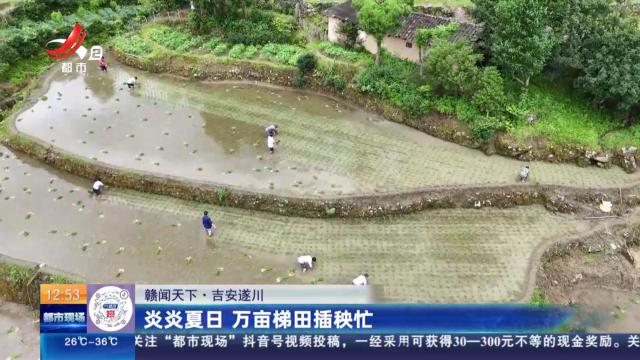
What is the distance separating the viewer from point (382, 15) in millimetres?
26406

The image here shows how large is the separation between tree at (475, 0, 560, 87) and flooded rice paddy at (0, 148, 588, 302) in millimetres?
7307

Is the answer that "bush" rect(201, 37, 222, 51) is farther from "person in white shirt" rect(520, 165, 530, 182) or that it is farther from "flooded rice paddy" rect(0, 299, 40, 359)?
"person in white shirt" rect(520, 165, 530, 182)

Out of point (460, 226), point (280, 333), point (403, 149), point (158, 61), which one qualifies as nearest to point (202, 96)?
point (158, 61)

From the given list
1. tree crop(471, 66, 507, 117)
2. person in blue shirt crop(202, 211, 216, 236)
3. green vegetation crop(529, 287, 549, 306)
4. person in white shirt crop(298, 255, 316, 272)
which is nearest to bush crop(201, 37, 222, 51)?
person in blue shirt crop(202, 211, 216, 236)

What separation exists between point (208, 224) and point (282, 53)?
14.9 metres

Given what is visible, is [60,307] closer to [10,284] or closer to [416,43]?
[10,284]

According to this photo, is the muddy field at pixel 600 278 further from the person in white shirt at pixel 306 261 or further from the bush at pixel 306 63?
the bush at pixel 306 63

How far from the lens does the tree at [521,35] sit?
23844 mm

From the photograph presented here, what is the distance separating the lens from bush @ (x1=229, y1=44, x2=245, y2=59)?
32.0 metres

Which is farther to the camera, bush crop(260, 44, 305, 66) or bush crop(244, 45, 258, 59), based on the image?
bush crop(244, 45, 258, 59)

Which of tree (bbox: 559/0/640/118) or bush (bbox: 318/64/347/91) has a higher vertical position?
tree (bbox: 559/0/640/118)

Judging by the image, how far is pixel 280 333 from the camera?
46.5ft

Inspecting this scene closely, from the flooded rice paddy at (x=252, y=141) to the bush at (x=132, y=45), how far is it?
7.35 feet

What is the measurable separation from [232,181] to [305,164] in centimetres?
349
